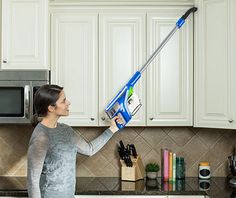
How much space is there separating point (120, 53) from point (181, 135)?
33.3 inches

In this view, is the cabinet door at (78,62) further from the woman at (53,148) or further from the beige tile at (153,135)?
the woman at (53,148)

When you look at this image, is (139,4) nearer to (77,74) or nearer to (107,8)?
(107,8)

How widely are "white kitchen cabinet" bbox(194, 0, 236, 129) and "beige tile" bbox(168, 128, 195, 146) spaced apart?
1.07 feet

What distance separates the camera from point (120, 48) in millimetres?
3303

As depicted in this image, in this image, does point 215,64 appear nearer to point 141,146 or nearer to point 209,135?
point 209,135

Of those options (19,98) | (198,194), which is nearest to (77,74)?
(19,98)

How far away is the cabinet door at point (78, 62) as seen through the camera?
329 centimetres

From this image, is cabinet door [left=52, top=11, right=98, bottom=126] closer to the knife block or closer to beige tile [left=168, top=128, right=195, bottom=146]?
the knife block

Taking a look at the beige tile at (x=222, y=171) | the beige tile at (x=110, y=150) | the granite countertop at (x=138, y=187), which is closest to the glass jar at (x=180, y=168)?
the granite countertop at (x=138, y=187)

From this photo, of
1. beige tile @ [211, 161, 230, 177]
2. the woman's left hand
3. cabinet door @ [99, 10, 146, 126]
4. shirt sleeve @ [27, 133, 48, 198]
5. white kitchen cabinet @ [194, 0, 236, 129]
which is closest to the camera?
shirt sleeve @ [27, 133, 48, 198]

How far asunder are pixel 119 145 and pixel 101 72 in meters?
0.65

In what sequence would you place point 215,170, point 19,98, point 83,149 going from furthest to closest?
point 215,170, point 19,98, point 83,149

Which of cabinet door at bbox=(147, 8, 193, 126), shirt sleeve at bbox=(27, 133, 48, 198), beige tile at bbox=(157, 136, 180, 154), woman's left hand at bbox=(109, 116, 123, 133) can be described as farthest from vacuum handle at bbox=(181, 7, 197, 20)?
shirt sleeve at bbox=(27, 133, 48, 198)

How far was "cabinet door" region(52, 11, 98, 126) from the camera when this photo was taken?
10.8ft
